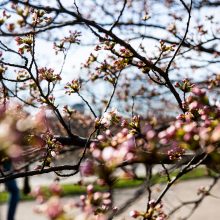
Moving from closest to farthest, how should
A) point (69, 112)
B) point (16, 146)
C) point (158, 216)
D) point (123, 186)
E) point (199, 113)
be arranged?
point (16, 146), point (199, 113), point (158, 216), point (69, 112), point (123, 186)

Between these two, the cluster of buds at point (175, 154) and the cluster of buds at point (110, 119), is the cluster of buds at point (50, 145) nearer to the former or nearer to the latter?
the cluster of buds at point (110, 119)

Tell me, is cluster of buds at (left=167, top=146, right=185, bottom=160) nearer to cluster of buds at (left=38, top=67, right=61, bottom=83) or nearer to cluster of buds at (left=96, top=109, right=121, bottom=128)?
cluster of buds at (left=96, top=109, right=121, bottom=128)

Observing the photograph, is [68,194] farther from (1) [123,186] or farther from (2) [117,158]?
(2) [117,158]

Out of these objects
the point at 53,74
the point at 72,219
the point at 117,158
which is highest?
the point at 53,74

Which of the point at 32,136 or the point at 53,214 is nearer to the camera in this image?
the point at 53,214

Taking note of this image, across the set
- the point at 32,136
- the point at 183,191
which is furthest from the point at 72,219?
the point at 183,191

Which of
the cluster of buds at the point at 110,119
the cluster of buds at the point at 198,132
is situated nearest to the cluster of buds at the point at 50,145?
the cluster of buds at the point at 110,119

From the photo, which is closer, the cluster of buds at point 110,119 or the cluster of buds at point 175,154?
the cluster of buds at point 175,154

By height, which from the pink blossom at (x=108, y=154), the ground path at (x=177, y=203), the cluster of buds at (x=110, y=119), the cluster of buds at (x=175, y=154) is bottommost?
the ground path at (x=177, y=203)

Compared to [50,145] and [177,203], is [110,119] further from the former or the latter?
[177,203]

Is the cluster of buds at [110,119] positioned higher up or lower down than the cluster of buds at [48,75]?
lower down

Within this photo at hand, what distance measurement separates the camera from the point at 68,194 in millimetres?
15789

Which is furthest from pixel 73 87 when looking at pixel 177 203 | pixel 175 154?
pixel 177 203

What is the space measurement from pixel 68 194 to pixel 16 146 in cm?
1463
